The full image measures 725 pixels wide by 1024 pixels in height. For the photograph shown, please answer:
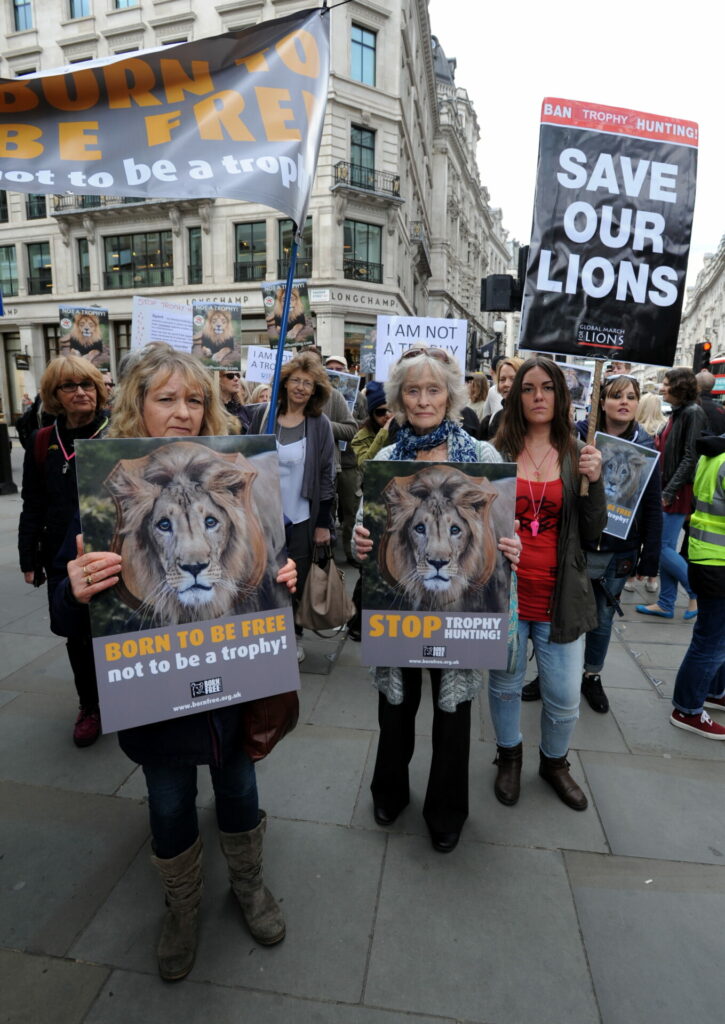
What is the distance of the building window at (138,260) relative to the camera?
25969mm

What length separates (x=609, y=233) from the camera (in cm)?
231

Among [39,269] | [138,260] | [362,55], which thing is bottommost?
[39,269]

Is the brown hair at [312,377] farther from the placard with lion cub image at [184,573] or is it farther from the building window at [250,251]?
the building window at [250,251]

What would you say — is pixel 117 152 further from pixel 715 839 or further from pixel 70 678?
pixel 715 839

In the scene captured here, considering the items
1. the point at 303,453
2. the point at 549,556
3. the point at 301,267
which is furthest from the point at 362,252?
the point at 549,556

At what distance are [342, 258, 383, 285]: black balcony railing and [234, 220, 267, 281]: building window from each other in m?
3.54

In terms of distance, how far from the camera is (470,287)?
56750mm

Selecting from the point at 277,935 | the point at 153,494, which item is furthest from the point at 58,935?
the point at 153,494

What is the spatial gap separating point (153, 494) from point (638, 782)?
279cm

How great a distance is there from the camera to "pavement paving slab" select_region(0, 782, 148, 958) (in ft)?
6.74

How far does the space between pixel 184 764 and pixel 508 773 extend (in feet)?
5.44

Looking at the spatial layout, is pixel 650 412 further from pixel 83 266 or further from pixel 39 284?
pixel 39 284

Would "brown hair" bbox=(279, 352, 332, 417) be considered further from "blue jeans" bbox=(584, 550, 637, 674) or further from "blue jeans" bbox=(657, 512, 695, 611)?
"blue jeans" bbox=(657, 512, 695, 611)

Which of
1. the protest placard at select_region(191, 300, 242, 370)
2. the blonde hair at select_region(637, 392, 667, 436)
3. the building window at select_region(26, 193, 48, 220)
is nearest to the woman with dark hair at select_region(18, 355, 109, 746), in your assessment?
the protest placard at select_region(191, 300, 242, 370)
